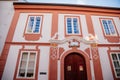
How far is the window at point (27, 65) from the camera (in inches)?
369

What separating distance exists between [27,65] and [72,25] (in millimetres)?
5262

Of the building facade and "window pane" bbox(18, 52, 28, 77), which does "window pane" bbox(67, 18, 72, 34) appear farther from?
"window pane" bbox(18, 52, 28, 77)

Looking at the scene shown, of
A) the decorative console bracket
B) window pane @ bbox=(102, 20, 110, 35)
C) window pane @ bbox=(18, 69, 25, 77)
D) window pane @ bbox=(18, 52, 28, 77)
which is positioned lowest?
window pane @ bbox=(18, 69, 25, 77)

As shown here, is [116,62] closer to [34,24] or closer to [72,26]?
[72,26]

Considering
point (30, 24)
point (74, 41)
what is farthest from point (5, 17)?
point (74, 41)

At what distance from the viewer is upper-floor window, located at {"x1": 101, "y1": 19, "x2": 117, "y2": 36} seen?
11.6 m

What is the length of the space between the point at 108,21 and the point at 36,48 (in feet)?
24.1

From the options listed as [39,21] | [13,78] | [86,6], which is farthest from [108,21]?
[13,78]

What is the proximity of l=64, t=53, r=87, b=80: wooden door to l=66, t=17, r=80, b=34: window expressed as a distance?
2.18 m

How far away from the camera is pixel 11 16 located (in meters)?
12.0

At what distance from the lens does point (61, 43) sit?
34.7 feet

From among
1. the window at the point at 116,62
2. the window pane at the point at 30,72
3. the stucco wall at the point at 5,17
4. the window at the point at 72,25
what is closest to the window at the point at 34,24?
the stucco wall at the point at 5,17

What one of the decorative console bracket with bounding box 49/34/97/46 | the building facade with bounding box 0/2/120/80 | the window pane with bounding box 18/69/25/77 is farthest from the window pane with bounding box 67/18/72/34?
the window pane with bounding box 18/69/25/77

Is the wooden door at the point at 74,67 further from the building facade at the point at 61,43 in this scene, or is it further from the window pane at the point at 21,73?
the window pane at the point at 21,73
